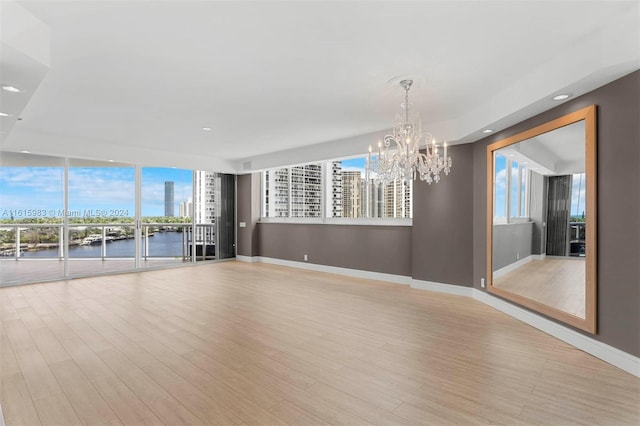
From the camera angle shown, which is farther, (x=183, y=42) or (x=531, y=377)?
(x=183, y=42)

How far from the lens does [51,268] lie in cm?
664

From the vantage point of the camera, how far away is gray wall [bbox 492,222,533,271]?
12.9ft

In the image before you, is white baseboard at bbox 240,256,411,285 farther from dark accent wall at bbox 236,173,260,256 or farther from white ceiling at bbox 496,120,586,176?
white ceiling at bbox 496,120,586,176

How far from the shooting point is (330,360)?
111 inches

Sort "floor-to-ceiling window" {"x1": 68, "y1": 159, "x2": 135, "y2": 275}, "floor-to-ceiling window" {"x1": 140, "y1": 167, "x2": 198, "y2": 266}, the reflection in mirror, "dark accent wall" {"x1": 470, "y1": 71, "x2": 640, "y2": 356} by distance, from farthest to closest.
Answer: "floor-to-ceiling window" {"x1": 140, "y1": 167, "x2": 198, "y2": 266} → "floor-to-ceiling window" {"x1": 68, "y1": 159, "x2": 135, "y2": 275} → the reflection in mirror → "dark accent wall" {"x1": 470, "y1": 71, "x2": 640, "y2": 356}

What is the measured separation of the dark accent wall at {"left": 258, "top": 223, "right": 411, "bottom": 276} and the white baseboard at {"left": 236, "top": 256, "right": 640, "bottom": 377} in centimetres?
13

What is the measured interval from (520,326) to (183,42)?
177 inches

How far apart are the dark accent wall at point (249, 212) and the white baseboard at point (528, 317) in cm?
208

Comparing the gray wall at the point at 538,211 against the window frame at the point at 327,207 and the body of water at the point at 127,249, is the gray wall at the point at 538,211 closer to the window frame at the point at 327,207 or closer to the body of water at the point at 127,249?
the window frame at the point at 327,207

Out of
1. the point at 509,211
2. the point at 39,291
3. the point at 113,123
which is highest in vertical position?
the point at 113,123

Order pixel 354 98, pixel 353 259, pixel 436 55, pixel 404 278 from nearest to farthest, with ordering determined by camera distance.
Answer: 1. pixel 436 55
2. pixel 354 98
3. pixel 404 278
4. pixel 353 259

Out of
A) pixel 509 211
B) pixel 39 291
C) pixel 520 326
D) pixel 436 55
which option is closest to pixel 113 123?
pixel 39 291

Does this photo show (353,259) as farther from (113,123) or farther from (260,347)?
(113,123)

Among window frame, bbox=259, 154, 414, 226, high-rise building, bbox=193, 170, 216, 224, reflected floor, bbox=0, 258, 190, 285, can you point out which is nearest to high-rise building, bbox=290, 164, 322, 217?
window frame, bbox=259, 154, 414, 226
